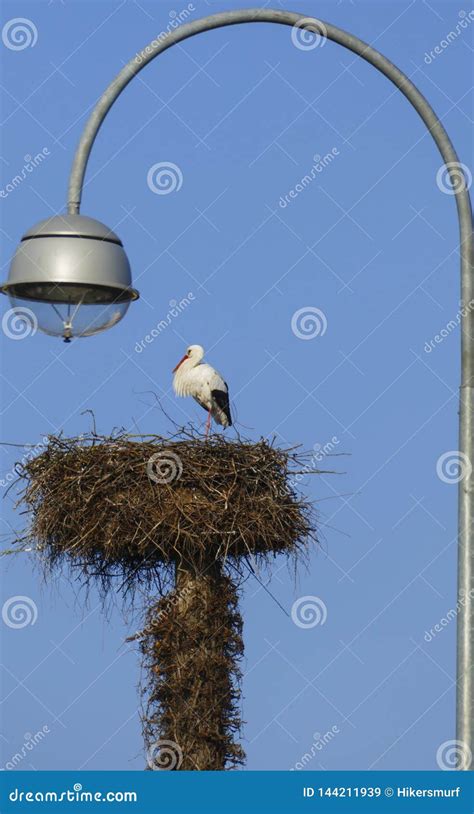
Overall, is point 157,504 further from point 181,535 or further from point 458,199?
point 458,199

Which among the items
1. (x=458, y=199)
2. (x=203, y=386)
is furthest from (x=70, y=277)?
(x=203, y=386)

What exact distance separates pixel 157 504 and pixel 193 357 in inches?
166

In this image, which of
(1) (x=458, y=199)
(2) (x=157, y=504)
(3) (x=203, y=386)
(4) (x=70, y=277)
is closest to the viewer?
(1) (x=458, y=199)

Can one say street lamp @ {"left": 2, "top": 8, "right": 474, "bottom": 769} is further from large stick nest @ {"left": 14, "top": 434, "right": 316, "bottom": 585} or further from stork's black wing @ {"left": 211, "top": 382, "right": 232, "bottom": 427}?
stork's black wing @ {"left": 211, "top": 382, "right": 232, "bottom": 427}

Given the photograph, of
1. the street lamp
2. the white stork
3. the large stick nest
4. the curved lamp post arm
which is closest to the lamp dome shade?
the street lamp

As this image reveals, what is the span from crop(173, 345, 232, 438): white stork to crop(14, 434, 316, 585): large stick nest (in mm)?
3164

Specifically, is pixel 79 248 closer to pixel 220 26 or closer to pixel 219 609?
pixel 220 26

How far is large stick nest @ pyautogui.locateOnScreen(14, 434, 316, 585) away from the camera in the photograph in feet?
33.8

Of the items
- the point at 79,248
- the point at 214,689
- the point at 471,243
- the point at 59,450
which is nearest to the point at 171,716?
the point at 214,689

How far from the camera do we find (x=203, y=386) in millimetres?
14008

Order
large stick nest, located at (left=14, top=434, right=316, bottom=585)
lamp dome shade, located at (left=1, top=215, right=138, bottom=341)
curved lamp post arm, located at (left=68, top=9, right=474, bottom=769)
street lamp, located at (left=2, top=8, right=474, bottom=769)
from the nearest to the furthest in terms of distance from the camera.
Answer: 1. curved lamp post arm, located at (left=68, top=9, right=474, bottom=769)
2. street lamp, located at (left=2, top=8, right=474, bottom=769)
3. lamp dome shade, located at (left=1, top=215, right=138, bottom=341)
4. large stick nest, located at (left=14, top=434, right=316, bottom=585)

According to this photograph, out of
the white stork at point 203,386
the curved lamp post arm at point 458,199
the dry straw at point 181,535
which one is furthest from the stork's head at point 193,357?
the curved lamp post arm at point 458,199

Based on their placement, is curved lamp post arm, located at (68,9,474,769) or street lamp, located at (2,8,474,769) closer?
curved lamp post arm, located at (68,9,474,769)

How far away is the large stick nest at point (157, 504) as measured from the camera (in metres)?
10.3
